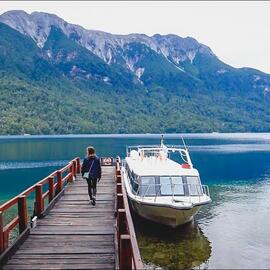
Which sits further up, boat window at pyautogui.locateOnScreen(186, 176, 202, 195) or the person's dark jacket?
the person's dark jacket

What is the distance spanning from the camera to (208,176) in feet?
201

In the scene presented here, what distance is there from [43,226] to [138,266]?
8.19 meters

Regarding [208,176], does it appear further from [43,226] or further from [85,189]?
[43,226]

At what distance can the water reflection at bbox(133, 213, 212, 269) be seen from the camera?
2145 centimetres

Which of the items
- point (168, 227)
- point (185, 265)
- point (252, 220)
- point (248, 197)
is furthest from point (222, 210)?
point (185, 265)

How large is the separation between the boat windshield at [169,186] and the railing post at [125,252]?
15.7m

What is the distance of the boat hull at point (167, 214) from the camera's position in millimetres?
24062

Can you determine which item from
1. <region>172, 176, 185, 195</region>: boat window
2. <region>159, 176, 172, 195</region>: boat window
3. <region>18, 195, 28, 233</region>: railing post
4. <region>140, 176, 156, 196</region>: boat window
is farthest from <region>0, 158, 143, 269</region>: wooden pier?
<region>172, 176, 185, 195</region>: boat window

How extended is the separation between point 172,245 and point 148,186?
4087 mm

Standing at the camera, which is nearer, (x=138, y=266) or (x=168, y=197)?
(x=138, y=266)

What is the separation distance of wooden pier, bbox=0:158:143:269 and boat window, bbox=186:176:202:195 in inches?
288

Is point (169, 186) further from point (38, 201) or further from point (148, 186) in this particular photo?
point (38, 201)

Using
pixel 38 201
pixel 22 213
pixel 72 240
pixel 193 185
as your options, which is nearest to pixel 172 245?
pixel 193 185

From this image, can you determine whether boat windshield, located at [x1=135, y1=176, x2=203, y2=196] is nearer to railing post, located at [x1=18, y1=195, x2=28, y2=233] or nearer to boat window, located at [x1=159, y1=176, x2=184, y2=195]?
boat window, located at [x1=159, y1=176, x2=184, y2=195]
